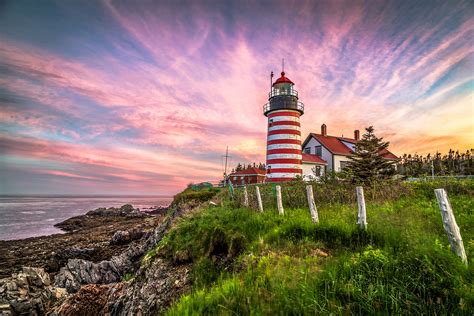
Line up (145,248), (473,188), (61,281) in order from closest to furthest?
(61,281), (473,188), (145,248)

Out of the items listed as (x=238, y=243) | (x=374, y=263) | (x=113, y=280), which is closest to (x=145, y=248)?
(x=113, y=280)

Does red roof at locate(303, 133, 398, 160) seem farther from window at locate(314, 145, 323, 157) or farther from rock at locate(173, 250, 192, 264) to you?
rock at locate(173, 250, 192, 264)

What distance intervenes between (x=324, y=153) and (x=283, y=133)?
482 inches

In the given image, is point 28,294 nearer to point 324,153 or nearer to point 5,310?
point 5,310

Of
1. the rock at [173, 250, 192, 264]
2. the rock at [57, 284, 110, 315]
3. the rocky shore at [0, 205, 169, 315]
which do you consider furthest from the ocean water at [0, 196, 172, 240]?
the rock at [173, 250, 192, 264]

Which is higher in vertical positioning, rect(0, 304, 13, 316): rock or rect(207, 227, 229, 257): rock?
rect(207, 227, 229, 257): rock

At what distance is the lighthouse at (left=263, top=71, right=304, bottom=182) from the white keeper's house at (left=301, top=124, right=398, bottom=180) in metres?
6.78

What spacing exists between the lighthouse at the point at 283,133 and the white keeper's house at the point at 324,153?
267 inches

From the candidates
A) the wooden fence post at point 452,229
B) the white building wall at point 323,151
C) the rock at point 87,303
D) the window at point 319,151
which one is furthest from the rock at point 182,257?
the window at point 319,151

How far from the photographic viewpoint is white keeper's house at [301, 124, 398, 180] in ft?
107

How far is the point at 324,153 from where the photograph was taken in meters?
35.2

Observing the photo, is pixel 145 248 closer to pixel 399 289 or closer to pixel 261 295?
pixel 261 295

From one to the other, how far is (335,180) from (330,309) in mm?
11694

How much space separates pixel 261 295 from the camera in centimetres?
347
